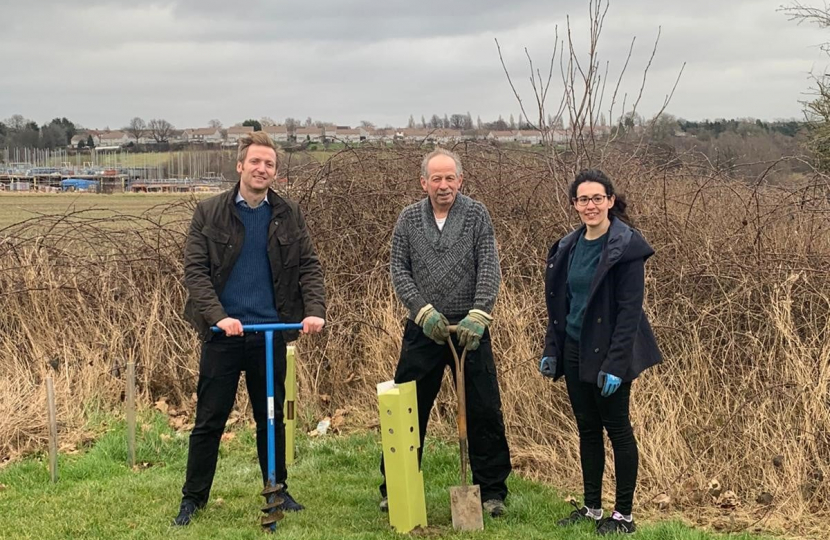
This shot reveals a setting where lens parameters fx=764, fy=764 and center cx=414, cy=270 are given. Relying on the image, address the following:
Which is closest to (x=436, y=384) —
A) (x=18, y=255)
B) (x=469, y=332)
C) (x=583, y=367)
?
(x=469, y=332)

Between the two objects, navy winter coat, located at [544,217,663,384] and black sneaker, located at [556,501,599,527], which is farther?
black sneaker, located at [556,501,599,527]

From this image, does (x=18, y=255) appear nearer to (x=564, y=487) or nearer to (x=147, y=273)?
(x=147, y=273)

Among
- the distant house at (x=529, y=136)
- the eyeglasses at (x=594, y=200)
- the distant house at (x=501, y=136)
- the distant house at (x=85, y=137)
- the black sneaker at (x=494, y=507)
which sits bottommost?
the black sneaker at (x=494, y=507)

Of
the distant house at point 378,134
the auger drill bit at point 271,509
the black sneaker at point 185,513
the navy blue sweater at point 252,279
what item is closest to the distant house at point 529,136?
the distant house at point 378,134

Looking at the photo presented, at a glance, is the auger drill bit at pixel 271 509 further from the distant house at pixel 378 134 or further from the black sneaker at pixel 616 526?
the distant house at pixel 378 134

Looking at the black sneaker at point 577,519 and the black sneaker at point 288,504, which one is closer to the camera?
the black sneaker at point 577,519

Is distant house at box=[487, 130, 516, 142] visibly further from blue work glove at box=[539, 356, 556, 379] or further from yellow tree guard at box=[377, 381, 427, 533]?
yellow tree guard at box=[377, 381, 427, 533]

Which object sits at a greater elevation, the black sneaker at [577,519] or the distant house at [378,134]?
the distant house at [378,134]

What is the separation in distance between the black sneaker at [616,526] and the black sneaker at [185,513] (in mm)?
2216

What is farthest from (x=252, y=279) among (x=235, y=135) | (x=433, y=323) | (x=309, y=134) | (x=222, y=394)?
(x=235, y=135)

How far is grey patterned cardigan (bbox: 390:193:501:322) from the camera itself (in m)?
4.13

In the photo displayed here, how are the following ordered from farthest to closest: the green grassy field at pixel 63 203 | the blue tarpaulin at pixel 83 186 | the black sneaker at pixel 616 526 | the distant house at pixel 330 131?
the blue tarpaulin at pixel 83 186 < the green grassy field at pixel 63 203 < the distant house at pixel 330 131 < the black sneaker at pixel 616 526

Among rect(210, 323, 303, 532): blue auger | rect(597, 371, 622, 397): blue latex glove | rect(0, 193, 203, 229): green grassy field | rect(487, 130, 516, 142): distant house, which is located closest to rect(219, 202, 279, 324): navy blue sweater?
rect(210, 323, 303, 532): blue auger

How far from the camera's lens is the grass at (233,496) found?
4.10 metres
